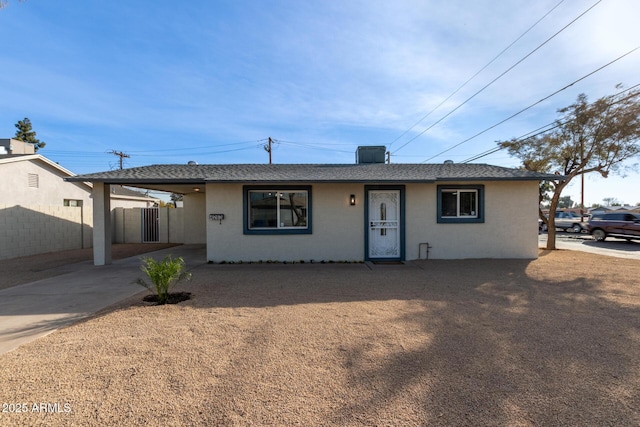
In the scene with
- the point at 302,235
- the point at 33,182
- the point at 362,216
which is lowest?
the point at 302,235

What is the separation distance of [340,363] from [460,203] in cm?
812

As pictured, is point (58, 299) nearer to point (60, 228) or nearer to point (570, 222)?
point (60, 228)

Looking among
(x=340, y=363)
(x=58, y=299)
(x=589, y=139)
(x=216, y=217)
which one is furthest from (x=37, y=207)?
(x=589, y=139)

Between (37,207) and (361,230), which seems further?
(37,207)

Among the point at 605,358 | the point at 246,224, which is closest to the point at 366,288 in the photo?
the point at 605,358

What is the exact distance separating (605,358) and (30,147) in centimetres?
2236

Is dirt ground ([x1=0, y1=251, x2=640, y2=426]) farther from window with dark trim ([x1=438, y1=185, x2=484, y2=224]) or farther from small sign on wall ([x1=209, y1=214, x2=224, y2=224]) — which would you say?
window with dark trim ([x1=438, y1=185, x2=484, y2=224])

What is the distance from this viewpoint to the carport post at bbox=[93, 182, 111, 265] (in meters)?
8.81

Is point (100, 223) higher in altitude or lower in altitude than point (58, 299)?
higher

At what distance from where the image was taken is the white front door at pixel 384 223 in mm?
9453

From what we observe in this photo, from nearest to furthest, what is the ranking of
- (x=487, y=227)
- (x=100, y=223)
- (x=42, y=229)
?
(x=100, y=223) → (x=487, y=227) → (x=42, y=229)

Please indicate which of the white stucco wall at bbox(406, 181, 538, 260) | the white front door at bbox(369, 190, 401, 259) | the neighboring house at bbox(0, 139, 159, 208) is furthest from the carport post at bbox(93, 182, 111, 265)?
the white stucco wall at bbox(406, 181, 538, 260)

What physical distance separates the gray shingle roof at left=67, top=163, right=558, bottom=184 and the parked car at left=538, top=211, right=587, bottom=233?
15.2m

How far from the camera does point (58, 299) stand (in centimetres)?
541
